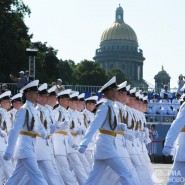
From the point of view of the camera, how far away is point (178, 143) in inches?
427

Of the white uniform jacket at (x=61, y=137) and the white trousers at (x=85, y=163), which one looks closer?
the white uniform jacket at (x=61, y=137)

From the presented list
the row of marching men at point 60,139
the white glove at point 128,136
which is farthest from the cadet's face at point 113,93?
the white glove at point 128,136

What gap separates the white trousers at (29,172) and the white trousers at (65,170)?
2.15 m

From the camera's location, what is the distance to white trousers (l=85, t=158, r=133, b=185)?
1119 cm

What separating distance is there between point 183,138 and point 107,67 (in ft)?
512

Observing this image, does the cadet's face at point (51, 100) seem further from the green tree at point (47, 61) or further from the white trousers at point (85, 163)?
the green tree at point (47, 61)

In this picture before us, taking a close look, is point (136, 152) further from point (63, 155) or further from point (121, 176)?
point (121, 176)

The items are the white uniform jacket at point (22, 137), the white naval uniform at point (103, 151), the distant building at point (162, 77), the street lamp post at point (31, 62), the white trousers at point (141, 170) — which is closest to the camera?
the white naval uniform at point (103, 151)

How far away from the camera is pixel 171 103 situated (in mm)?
31516

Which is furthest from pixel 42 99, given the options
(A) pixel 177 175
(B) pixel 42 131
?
(A) pixel 177 175

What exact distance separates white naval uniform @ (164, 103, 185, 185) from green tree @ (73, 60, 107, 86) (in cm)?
10114

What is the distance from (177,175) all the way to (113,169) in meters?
1.37

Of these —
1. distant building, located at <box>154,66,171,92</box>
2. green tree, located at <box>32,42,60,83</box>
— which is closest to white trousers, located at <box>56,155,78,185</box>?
green tree, located at <box>32,42,60,83</box>

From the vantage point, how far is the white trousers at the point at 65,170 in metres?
13.9
